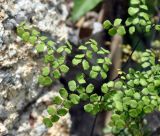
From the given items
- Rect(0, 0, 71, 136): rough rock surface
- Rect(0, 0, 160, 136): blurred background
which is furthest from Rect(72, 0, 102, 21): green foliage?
Rect(0, 0, 71, 136): rough rock surface

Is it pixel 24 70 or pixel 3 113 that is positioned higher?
pixel 24 70

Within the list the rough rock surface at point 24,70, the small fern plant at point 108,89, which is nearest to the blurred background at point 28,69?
the rough rock surface at point 24,70

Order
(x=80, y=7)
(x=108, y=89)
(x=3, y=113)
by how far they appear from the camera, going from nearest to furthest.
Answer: (x=108, y=89)
(x=3, y=113)
(x=80, y=7)

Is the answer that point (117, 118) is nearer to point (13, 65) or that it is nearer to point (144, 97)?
point (144, 97)

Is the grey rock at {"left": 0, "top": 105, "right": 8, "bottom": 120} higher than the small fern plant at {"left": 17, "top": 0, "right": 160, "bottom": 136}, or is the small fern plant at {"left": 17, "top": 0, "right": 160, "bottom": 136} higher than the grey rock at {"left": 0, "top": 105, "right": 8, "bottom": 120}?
the small fern plant at {"left": 17, "top": 0, "right": 160, "bottom": 136}

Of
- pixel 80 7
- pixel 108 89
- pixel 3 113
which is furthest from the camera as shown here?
pixel 80 7

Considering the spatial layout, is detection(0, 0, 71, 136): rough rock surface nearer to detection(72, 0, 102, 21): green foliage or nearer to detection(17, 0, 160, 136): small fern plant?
detection(17, 0, 160, 136): small fern plant

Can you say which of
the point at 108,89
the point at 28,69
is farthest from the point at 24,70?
the point at 108,89

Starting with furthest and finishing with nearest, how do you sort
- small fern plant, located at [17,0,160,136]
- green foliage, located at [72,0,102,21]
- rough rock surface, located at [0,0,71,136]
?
green foliage, located at [72,0,102,21] → rough rock surface, located at [0,0,71,136] → small fern plant, located at [17,0,160,136]

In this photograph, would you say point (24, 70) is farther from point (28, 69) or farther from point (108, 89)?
point (108, 89)
